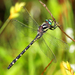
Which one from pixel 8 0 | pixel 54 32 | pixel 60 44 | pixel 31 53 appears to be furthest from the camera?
pixel 8 0

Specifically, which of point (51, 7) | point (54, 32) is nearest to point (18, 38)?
point (54, 32)

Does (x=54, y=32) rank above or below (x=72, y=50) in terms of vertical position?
above

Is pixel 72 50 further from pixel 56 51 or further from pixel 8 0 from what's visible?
pixel 8 0

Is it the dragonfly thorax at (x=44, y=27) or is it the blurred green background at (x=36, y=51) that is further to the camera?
the blurred green background at (x=36, y=51)

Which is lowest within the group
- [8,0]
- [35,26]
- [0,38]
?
[35,26]

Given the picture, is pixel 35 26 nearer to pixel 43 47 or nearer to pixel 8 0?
pixel 43 47

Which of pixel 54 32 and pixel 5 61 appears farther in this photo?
pixel 54 32

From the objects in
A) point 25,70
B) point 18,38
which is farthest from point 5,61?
point 18,38

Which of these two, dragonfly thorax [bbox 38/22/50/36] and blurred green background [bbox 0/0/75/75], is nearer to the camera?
dragonfly thorax [bbox 38/22/50/36]

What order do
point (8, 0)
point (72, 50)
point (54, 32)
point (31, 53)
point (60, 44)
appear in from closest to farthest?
point (60, 44) → point (31, 53) → point (72, 50) → point (54, 32) → point (8, 0)

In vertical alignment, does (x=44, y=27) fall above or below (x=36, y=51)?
above

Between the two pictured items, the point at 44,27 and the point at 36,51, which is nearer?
the point at 44,27
